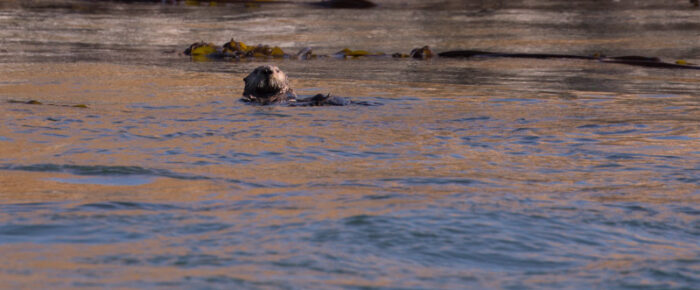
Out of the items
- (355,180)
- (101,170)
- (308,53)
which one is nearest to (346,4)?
(308,53)

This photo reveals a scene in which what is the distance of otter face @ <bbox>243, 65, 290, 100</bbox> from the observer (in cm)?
834

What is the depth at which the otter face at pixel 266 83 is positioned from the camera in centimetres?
834

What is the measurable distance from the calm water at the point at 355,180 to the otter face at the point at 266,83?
0.86 ft

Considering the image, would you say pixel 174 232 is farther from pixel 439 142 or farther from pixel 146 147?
pixel 439 142

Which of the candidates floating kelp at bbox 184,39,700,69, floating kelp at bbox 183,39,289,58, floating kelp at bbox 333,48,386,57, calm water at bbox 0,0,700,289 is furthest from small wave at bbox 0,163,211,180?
floating kelp at bbox 183,39,289,58

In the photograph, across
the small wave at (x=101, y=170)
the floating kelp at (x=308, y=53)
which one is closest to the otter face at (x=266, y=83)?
the small wave at (x=101, y=170)

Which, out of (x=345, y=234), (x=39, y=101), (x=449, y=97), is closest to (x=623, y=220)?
(x=345, y=234)

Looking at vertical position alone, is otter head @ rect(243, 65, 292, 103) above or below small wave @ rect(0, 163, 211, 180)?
above

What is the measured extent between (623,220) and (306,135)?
2747mm

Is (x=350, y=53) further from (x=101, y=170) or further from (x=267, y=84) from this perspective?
(x=101, y=170)

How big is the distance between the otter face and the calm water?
0.26m

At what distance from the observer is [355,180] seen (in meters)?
4.81

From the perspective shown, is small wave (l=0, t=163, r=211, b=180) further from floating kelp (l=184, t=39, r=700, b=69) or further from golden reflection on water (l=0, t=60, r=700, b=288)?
floating kelp (l=184, t=39, r=700, b=69)

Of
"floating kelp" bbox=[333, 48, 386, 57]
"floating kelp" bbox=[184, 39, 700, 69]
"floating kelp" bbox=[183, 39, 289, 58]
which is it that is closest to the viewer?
"floating kelp" bbox=[184, 39, 700, 69]
